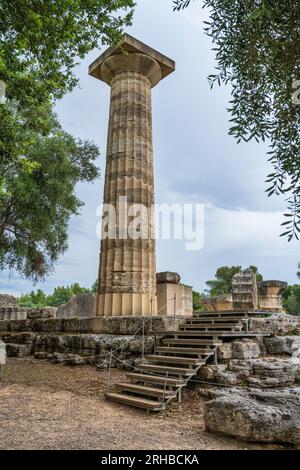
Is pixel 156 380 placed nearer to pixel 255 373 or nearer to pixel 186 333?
pixel 186 333

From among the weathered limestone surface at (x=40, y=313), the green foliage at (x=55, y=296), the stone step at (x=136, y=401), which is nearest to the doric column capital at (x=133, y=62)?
the weathered limestone surface at (x=40, y=313)

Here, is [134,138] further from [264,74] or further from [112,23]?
[264,74]

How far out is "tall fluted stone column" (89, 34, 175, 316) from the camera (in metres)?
10.5

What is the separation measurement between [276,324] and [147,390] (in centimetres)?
339

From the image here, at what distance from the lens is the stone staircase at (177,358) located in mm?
6180

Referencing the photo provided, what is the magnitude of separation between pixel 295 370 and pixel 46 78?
815 cm

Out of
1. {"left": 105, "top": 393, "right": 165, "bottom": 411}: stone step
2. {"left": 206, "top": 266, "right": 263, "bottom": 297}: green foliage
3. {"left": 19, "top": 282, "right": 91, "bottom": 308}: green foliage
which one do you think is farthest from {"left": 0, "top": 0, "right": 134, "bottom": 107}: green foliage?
{"left": 19, "top": 282, "right": 91, "bottom": 308}: green foliage

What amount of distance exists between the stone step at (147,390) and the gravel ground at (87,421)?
0.22m

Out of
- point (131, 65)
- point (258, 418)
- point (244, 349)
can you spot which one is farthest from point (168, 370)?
point (131, 65)

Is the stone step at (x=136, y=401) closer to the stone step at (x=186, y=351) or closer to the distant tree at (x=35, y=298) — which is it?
the stone step at (x=186, y=351)

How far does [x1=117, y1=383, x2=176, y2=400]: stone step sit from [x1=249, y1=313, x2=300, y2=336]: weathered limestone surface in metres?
2.54

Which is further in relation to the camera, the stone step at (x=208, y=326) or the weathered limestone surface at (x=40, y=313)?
the weathered limestone surface at (x=40, y=313)

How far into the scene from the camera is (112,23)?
27.8 feet
